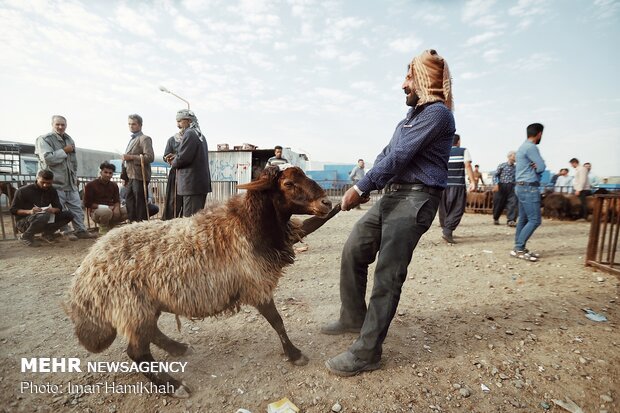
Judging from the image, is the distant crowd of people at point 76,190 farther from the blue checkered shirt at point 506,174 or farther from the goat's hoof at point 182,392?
the blue checkered shirt at point 506,174

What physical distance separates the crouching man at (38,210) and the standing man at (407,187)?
297 inches

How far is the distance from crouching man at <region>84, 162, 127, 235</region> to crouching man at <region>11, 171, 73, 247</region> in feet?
2.09

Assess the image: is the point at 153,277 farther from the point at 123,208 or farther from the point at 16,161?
the point at 16,161

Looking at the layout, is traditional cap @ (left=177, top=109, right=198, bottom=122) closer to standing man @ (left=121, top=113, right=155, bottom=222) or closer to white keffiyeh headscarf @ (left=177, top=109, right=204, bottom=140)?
white keffiyeh headscarf @ (left=177, top=109, right=204, bottom=140)

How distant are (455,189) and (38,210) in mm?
9716

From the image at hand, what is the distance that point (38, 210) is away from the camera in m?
6.52

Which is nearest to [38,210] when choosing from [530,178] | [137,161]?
[137,161]

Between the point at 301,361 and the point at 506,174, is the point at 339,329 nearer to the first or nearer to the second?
the point at 301,361

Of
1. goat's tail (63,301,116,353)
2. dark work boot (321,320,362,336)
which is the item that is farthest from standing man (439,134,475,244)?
goat's tail (63,301,116,353)

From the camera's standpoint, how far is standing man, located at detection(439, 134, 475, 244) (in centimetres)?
661

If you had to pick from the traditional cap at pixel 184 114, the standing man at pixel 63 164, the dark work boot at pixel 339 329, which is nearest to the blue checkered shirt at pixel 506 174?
the dark work boot at pixel 339 329

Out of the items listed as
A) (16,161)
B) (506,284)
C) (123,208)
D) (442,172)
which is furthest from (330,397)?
(16,161)

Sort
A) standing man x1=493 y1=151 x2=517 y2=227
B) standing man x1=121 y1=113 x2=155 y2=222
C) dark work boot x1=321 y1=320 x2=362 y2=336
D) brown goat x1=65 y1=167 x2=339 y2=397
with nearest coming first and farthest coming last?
brown goat x1=65 y1=167 x2=339 y2=397 < dark work boot x1=321 y1=320 x2=362 y2=336 < standing man x1=121 y1=113 x2=155 y2=222 < standing man x1=493 y1=151 x2=517 y2=227

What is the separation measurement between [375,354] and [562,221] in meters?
12.6
